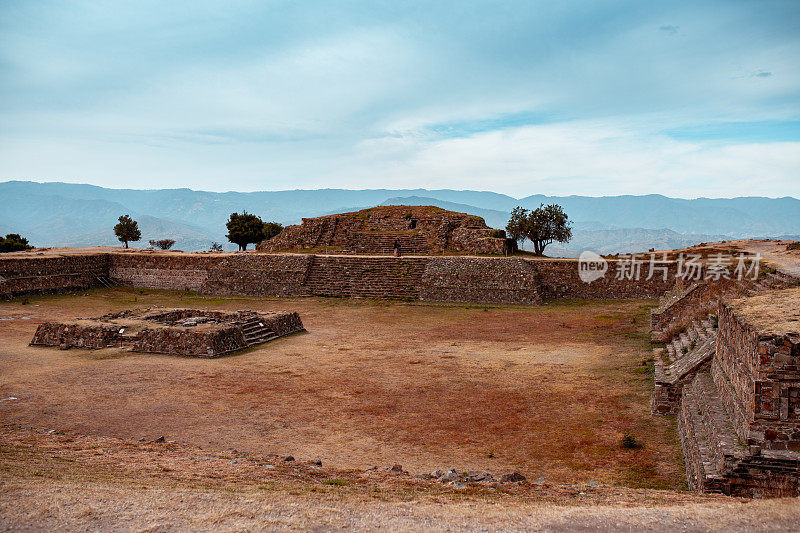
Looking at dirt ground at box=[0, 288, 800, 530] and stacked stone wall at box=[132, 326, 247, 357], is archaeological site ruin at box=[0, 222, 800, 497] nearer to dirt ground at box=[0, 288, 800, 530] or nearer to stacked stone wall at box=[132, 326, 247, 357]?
stacked stone wall at box=[132, 326, 247, 357]

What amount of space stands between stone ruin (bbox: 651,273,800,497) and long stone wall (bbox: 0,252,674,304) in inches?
701

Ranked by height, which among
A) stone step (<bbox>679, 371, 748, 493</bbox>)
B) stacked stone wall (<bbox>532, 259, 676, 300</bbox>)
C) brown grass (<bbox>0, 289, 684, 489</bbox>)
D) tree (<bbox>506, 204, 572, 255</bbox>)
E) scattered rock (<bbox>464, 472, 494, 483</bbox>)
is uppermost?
tree (<bbox>506, 204, 572, 255</bbox>)

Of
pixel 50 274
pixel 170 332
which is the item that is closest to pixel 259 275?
pixel 50 274

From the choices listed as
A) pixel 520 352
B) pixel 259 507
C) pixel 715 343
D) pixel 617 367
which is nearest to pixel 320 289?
pixel 520 352

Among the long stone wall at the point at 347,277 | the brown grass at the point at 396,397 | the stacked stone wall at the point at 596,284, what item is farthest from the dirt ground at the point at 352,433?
the stacked stone wall at the point at 596,284

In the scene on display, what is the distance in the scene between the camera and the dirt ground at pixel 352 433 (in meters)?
5.89

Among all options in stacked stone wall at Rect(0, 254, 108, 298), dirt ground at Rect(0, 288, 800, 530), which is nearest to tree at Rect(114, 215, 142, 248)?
stacked stone wall at Rect(0, 254, 108, 298)

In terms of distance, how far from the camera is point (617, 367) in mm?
15258

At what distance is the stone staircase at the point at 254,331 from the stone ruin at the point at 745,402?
12881 millimetres

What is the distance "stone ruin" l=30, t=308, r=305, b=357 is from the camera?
58.2ft

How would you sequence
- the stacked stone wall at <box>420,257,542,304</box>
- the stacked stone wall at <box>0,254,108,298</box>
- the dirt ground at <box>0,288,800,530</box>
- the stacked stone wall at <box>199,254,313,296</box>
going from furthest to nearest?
the stacked stone wall at <box>199,254,313,296</box>, the stacked stone wall at <box>0,254,108,298</box>, the stacked stone wall at <box>420,257,542,304</box>, the dirt ground at <box>0,288,800,530</box>

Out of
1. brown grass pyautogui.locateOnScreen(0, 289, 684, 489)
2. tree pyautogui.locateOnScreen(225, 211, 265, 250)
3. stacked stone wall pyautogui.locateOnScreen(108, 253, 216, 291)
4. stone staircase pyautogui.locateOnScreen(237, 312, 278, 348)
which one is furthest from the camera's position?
tree pyautogui.locateOnScreen(225, 211, 265, 250)

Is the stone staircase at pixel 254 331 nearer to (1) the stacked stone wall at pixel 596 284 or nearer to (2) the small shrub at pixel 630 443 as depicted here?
(2) the small shrub at pixel 630 443

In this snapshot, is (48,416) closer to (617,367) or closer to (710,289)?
(617,367)
